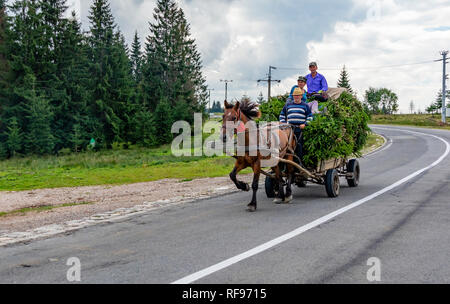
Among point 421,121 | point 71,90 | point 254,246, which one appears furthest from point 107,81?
point 421,121

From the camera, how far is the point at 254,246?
19.9 ft

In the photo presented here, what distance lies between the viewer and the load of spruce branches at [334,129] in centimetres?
1022

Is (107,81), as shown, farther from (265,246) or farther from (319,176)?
(265,246)

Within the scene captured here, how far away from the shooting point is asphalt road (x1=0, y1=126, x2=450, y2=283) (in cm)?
488

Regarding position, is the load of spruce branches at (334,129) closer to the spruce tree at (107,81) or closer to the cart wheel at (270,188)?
the cart wheel at (270,188)

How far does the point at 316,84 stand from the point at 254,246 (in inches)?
272

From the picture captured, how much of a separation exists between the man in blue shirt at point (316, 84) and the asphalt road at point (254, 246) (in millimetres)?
3209

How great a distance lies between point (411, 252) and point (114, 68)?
4867 centimetres

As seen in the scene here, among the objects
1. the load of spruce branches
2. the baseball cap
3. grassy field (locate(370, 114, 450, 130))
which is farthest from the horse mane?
grassy field (locate(370, 114, 450, 130))

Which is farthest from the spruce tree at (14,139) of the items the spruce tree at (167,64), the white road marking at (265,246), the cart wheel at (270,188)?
the white road marking at (265,246)

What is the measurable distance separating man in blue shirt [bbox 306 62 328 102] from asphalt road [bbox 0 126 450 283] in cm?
321

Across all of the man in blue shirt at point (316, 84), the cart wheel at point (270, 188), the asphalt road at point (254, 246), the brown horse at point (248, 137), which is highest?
the man in blue shirt at point (316, 84)

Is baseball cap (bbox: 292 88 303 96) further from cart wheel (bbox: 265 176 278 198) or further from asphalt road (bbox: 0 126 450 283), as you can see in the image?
asphalt road (bbox: 0 126 450 283)

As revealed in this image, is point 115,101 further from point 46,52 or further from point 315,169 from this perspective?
point 315,169
